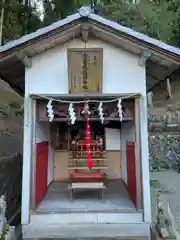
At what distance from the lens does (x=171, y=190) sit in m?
10.9

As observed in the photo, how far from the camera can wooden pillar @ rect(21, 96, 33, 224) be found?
5.84 m

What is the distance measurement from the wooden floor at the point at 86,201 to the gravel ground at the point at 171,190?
3.12 feet

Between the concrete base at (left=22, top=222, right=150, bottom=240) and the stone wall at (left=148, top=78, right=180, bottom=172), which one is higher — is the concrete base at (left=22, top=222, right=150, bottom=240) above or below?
below

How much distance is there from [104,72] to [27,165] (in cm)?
270

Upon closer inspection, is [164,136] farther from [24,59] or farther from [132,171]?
[24,59]

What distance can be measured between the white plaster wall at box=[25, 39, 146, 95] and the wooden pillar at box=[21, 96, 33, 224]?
47cm

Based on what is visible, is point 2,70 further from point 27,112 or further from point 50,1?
point 50,1

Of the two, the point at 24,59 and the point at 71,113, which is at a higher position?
the point at 24,59

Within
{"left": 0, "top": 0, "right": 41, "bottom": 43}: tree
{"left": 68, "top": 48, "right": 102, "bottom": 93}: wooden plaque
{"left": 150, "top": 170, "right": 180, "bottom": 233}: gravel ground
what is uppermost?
{"left": 0, "top": 0, "right": 41, "bottom": 43}: tree

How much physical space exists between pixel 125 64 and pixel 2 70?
2.98m

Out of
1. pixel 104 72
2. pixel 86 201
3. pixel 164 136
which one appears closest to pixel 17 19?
pixel 164 136

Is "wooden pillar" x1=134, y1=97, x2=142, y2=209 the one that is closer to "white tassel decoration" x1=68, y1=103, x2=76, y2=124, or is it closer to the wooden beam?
"white tassel decoration" x1=68, y1=103, x2=76, y2=124

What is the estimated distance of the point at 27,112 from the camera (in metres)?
6.08

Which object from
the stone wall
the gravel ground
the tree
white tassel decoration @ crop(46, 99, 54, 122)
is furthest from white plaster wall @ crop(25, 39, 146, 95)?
the tree
